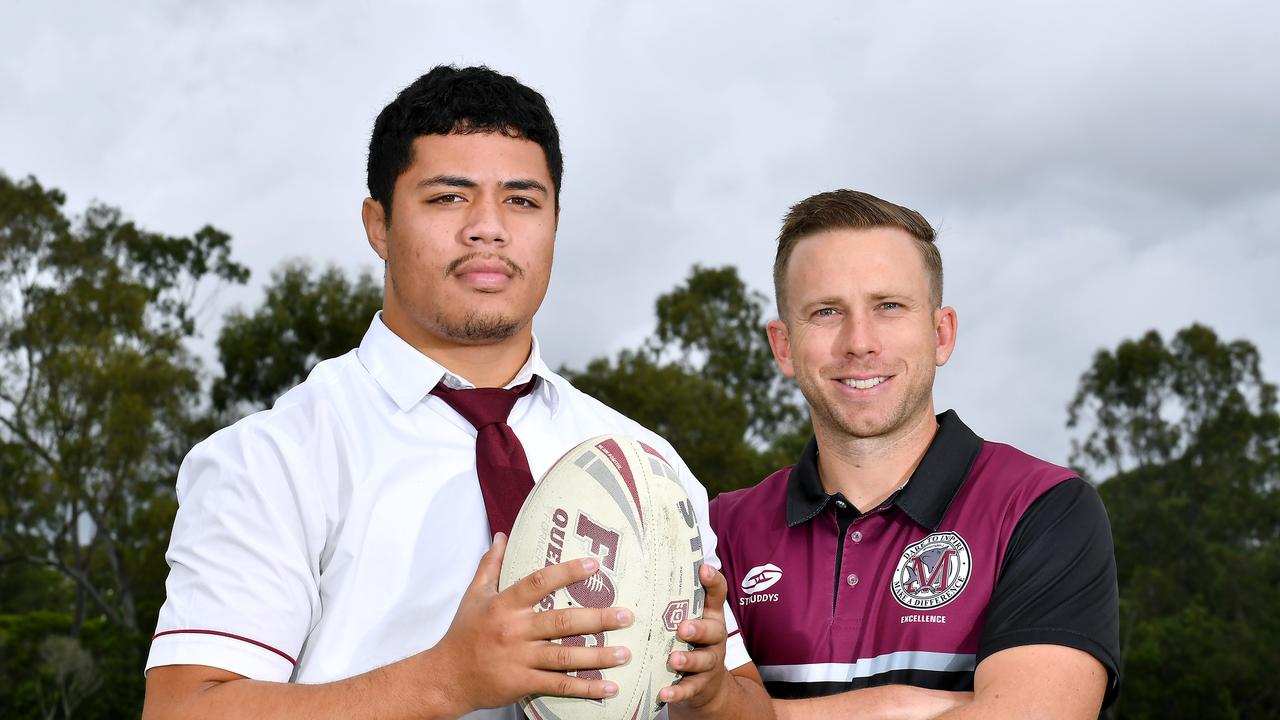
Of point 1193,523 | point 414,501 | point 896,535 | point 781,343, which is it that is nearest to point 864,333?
point 781,343

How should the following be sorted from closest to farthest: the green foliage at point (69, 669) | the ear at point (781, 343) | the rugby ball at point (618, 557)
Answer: the rugby ball at point (618, 557) < the ear at point (781, 343) < the green foliage at point (69, 669)

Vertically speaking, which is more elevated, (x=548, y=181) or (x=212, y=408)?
(x=212, y=408)

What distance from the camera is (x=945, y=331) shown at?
4.57 metres

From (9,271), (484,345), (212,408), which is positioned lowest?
(484,345)

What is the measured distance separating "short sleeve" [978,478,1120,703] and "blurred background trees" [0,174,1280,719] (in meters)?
26.7

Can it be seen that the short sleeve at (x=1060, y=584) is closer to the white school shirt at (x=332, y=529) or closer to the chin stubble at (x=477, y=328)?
the white school shirt at (x=332, y=529)

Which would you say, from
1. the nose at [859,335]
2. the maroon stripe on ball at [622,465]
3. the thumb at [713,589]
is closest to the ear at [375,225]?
the maroon stripe on ball at [622,465]

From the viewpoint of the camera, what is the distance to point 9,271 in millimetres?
36781

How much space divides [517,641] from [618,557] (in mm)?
444

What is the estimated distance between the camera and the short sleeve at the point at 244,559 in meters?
2.93

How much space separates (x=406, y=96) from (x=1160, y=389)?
4671cm

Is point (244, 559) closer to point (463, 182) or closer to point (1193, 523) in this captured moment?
point (463, 182)

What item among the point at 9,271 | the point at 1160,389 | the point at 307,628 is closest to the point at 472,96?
the point at 307,628

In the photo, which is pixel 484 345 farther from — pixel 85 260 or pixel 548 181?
pixel 85 260
